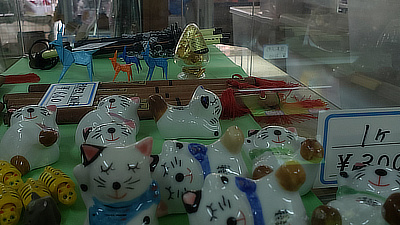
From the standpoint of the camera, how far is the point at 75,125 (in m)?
0.91

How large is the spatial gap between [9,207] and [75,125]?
0.38m

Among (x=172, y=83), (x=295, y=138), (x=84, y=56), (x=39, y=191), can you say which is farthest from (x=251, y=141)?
(x=84, y=56)

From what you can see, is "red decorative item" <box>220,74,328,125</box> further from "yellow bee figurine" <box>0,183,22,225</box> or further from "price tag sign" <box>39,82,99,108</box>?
"yellow bee figurine" <box>0,183,22,225</box>

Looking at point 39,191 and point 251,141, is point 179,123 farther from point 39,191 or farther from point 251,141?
point 39,191

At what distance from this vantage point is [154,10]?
5.02ft

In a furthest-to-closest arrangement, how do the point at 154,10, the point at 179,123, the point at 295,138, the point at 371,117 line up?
the point at 154,10
the point at 179,123
the point at 295,138
the point at 371,117

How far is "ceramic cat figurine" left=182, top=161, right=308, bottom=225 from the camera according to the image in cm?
46

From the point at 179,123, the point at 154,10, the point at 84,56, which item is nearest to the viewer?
the point at 179,123

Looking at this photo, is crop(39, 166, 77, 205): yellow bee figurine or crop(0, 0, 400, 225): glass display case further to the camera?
crop(0, 0, 400, 225): glass display case

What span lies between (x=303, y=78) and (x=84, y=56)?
756 mm

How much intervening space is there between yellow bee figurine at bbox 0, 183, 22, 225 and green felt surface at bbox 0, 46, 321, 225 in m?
0.06

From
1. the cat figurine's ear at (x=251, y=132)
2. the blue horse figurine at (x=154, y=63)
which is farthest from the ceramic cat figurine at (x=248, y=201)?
the blue horse figurine at (x=154, y=63)

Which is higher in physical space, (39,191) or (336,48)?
(336,48)

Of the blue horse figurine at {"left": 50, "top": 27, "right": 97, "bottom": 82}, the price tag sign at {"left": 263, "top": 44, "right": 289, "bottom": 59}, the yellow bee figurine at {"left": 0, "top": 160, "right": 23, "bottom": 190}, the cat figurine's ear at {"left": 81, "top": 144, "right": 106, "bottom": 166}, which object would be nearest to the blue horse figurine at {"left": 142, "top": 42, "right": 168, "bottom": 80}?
the blue horse figurine at {"left": 50, "top": 27, "right": 97, "bottom": 82}
